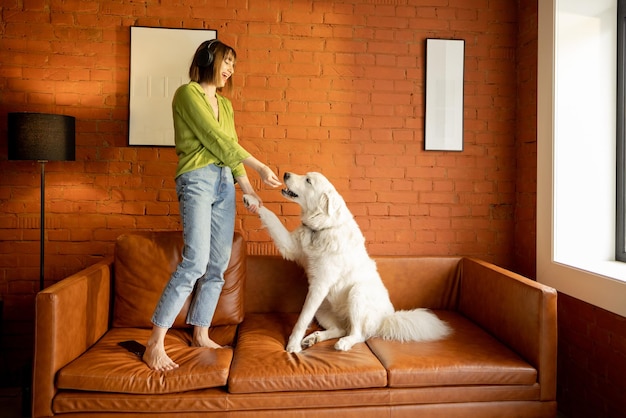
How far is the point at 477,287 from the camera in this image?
2.70 metres

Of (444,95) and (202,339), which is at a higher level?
(444,95)

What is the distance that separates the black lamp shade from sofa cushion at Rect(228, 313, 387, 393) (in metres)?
1.61

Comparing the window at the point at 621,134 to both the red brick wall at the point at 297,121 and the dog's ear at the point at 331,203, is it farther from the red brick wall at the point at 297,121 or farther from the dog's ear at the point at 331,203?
the dog's ear at the point at 331,203

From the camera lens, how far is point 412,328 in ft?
7.73

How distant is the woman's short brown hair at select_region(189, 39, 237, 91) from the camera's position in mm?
2268

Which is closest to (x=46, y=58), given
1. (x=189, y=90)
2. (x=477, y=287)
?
(x=189, y=90)

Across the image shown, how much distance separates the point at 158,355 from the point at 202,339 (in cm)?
33

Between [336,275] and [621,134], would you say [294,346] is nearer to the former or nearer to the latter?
[336,275]

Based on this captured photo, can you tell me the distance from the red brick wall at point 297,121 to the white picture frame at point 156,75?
7 centimetres

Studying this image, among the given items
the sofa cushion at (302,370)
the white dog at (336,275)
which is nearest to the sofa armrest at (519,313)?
the white dog at (336,275)

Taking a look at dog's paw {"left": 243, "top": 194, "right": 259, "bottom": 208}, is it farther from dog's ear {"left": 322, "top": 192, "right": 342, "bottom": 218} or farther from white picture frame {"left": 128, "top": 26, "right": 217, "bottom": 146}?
white picture frame {"left": 128, "top": 26, "right": 217, "bottom": 146}

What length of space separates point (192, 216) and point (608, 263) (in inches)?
97.2

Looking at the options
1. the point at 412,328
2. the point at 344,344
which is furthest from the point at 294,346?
the point at 412,328

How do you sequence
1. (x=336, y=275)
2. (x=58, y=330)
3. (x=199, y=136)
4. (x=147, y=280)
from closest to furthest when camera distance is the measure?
(x=58, y=330)
(x=199, y=136)
(x=336, y=275)
(x=147, y=280)
